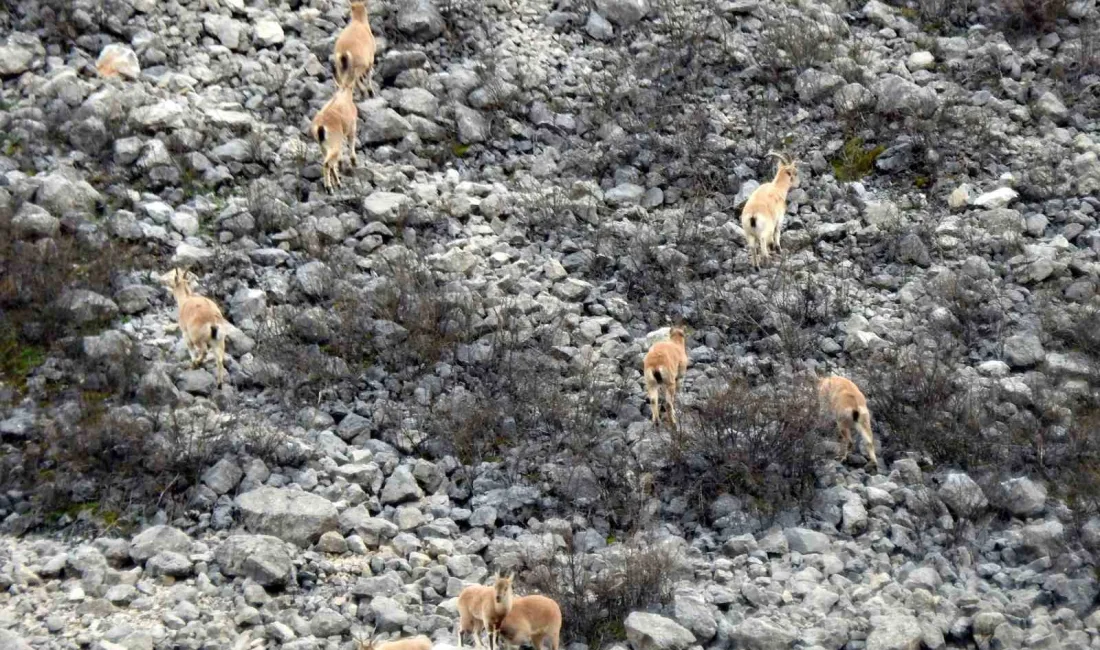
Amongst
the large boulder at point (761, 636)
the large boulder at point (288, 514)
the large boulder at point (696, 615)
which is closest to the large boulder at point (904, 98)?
the large boulder at point (696, 615)

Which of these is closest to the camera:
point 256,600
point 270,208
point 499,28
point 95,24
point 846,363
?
point 256,600

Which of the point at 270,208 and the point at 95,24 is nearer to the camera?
the point at 270,208

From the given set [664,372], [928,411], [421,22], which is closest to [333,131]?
[421,22]

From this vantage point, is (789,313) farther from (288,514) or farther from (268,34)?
(268,34)

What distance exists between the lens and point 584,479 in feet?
36.6

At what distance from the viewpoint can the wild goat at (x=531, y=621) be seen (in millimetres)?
9055

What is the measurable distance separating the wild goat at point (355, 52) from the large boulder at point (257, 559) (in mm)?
6746

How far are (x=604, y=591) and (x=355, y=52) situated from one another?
787cm

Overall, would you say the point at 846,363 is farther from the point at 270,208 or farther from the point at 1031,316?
the point at 270,208

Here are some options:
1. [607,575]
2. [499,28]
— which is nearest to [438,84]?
[499,28]

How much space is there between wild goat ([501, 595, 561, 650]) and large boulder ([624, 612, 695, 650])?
0.53 meters

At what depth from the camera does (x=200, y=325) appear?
11.7 m

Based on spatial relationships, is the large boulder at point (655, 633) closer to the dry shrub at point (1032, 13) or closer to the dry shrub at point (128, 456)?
the dry shrub at point (128, 456)

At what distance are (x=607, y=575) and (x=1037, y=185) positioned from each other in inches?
298
